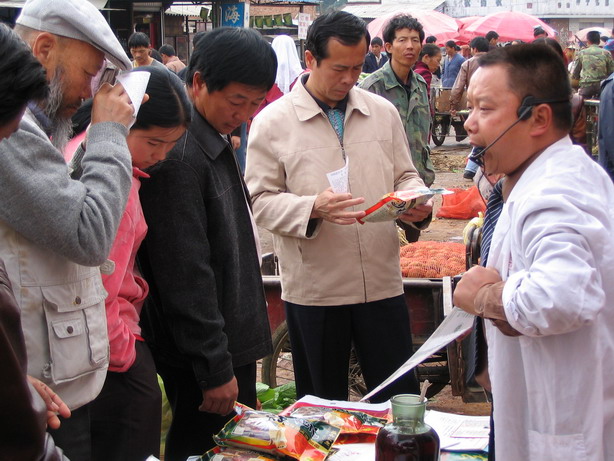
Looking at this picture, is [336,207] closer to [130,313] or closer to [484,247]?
[484,247]

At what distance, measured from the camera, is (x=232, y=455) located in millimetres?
2256

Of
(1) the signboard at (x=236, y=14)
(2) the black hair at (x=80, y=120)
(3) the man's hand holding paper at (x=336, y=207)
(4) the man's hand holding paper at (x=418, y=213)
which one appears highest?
(1) the signboard at (x=236, y=14)

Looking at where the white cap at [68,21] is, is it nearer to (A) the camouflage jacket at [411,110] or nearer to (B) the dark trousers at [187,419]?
(B) the dark trousers at [187,419]

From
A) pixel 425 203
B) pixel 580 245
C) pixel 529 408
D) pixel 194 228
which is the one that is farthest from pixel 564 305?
pixel 425 203

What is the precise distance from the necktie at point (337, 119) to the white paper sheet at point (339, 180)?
230 millimetres

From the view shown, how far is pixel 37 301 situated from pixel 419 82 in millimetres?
4050

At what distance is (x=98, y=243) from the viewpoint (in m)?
1.85

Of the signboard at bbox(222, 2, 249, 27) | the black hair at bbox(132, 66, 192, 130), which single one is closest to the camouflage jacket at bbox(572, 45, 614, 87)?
the signboard at bbox(222, 2, 249, 27)

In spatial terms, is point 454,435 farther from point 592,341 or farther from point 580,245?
point 580,245

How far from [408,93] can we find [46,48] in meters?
3.57

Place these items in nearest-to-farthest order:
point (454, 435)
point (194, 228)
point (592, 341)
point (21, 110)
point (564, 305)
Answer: point (21, 110) < point (564, 305) < point (592, 341) < point (194, 228) < point (454, 435)

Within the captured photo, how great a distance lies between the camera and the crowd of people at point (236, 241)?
69.1 inches

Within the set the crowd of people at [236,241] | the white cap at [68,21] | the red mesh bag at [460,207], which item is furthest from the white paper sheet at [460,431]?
the red mesh bag at [460,207]

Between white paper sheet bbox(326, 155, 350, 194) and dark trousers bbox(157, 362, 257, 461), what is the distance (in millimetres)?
724
